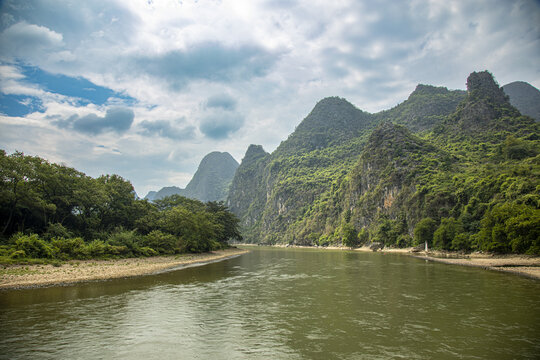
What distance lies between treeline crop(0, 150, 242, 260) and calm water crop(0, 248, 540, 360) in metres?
16.1

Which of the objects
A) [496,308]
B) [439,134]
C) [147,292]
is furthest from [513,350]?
[439,134]

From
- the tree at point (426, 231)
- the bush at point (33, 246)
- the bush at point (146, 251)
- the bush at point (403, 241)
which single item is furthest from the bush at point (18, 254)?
the bush at point (403, 241)

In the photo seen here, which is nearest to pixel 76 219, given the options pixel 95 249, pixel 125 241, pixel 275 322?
pixel 125 241

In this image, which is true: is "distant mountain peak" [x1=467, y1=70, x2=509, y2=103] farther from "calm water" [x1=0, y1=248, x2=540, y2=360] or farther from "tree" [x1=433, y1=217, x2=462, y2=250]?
"calm water" [x1=0, y1=248, x2=540, y2=360]

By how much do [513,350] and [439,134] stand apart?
16700 centimetres

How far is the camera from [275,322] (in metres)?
15.9

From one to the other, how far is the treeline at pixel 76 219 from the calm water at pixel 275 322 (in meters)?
16.1

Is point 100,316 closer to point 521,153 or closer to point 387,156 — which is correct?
point 521,153

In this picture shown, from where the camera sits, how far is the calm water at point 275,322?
1195 centimetres

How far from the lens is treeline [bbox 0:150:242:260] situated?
122ft

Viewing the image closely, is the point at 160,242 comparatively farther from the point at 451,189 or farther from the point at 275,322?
the point at 451,189

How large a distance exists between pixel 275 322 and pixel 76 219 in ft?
156

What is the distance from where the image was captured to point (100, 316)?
17094mm

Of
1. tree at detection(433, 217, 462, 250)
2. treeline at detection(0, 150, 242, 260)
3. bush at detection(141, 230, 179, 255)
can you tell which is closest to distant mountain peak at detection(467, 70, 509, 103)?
tree at detection(433, 217, 462, 250)
